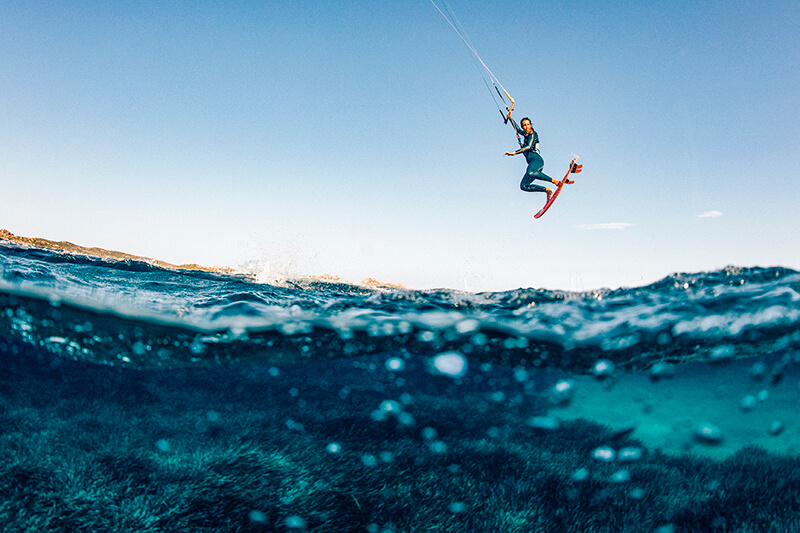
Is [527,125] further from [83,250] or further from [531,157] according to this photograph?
[83,250]

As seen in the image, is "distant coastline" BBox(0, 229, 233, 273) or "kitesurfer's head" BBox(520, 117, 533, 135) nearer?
"kitesurfer's head" BBox(520, 117, 533, 135)

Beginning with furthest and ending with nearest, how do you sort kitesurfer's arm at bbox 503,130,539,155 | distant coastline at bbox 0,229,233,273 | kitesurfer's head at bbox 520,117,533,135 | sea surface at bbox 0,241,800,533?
distant coastline at bbox 0,229,233,273
kitesurfer's head at bbox 520,117,533,135
kitesurfer's arm at bbox 503,130,539,155
sea surface at bbox 0,241,800,533

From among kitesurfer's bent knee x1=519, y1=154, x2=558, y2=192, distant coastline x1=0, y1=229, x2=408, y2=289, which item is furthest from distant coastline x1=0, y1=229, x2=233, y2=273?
kitesurfer's bent knee x1=519, y1=154, x2=558, y2=192

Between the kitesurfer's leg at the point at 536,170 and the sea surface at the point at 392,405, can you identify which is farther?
the kitesurfer's leg at the point at 536,170

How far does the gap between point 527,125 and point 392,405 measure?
685 centimetres

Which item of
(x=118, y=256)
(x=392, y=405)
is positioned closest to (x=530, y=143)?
(x=392, y=405)

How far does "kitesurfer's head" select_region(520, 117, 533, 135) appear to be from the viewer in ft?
27.3

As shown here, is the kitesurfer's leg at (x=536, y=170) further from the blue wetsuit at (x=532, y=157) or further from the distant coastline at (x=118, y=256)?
the distant coastline at (x=118, y=256)

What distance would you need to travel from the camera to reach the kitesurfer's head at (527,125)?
834 centimetres

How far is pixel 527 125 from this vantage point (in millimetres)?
8453

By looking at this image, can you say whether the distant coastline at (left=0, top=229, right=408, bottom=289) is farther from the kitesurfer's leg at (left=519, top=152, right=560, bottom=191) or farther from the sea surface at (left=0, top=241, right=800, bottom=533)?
the kitesurfer's leg at (left=519, top=152, right=560, bottom=191)

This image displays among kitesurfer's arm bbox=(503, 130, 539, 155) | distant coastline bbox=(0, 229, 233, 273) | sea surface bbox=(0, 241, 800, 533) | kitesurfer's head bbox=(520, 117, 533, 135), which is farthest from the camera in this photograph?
distant coastline bbox=(0, 229, 233, 273)

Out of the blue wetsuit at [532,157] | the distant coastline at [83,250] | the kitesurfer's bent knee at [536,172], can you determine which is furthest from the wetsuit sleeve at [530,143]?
the distant coastline at [83,250]

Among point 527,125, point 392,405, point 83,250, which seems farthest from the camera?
point 83,250
